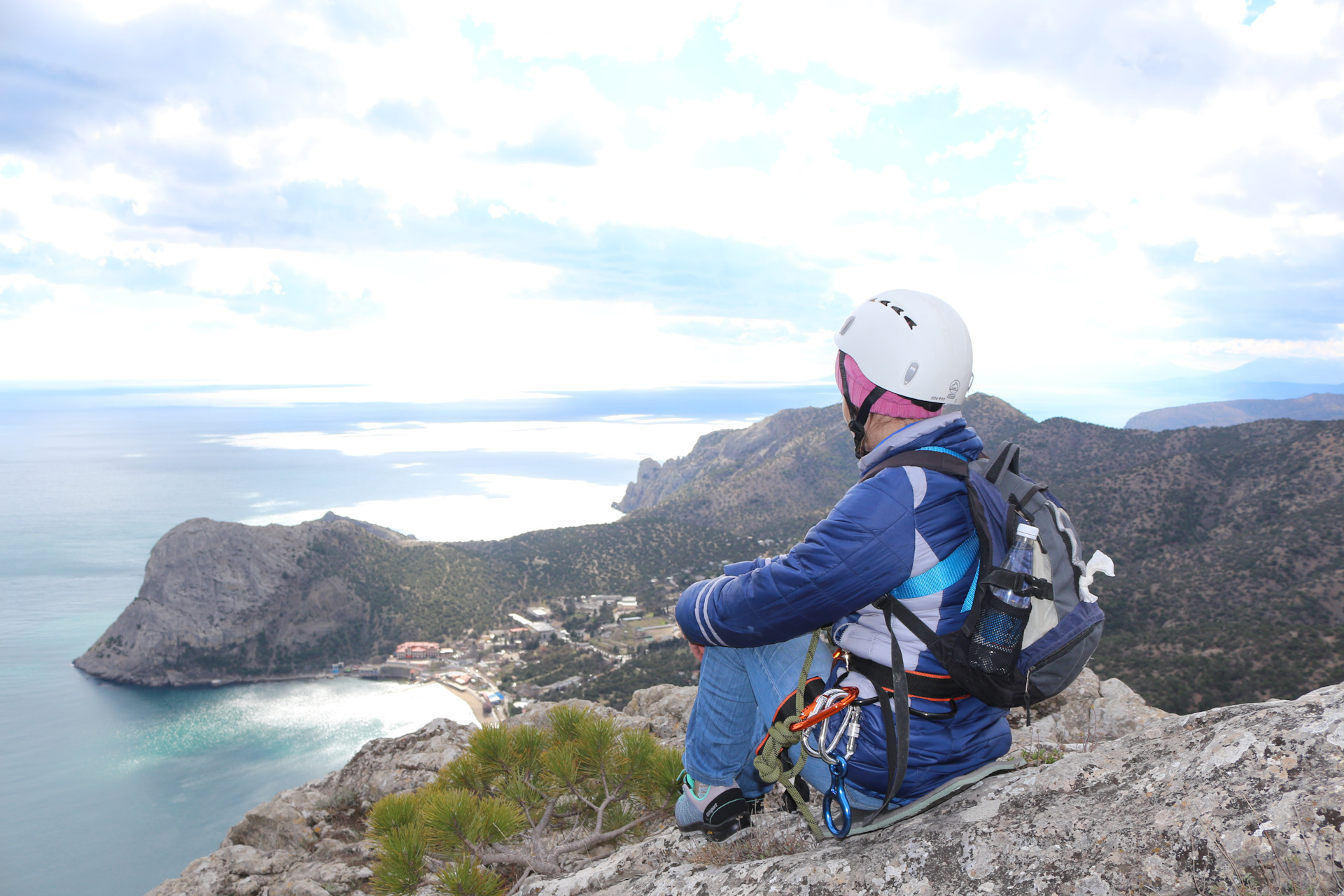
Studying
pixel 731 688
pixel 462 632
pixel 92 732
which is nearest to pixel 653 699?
pixel 731 688

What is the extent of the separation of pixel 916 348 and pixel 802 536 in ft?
243

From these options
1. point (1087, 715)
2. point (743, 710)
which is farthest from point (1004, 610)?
point (1087, 715)

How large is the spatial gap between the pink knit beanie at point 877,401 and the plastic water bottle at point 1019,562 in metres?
0.66

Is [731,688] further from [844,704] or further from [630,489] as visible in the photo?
[630,489]

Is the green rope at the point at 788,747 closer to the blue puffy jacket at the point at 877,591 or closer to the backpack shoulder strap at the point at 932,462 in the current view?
the blue puffy jacket at the point at 877,591

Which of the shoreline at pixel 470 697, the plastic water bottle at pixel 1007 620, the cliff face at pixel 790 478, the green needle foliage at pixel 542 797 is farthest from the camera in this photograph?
the cliff face at pixel 790 478

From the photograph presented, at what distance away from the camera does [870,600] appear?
225cm

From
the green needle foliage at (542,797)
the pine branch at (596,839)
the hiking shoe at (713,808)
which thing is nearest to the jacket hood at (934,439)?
the hiking shoe at (713,808)

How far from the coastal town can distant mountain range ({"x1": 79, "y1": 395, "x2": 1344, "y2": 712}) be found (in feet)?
7.96

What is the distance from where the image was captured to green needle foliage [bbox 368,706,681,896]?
431 centimetres

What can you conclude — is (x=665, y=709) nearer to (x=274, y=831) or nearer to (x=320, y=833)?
(x=320, y=833)

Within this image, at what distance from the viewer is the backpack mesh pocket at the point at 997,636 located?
2195mm

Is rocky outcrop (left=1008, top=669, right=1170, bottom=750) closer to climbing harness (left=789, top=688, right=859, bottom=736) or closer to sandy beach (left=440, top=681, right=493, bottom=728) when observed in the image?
climbing harness (left=789, top=688, right=859, bottom=736)

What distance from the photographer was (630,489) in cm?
15825
